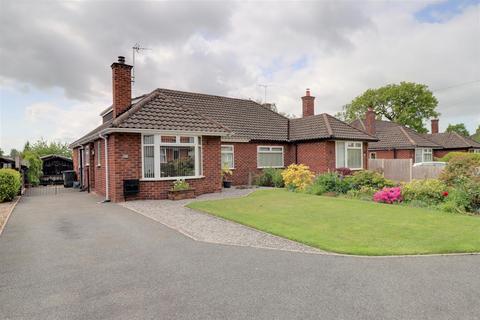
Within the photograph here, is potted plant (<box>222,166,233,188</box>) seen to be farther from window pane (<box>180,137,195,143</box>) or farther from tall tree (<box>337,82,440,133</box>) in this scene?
tall tree (<box>337,82,440,133</box>)

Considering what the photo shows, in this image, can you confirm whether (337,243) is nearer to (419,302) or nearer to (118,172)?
(419,302)

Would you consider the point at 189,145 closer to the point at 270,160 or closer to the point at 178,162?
the point at 178,162

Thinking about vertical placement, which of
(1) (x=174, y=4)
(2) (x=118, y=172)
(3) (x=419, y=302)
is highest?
(1) (x=174, y=4)

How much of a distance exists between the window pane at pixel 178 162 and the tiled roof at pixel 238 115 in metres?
5.99

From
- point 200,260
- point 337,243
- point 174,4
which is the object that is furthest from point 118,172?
point 337,243

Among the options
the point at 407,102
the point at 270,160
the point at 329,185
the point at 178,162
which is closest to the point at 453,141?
the point at 407,102

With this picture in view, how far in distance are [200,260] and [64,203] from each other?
9748 mm

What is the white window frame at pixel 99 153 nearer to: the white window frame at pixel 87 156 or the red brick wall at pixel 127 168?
the red brick wall at pixel 127 168

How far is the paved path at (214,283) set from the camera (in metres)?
3.60

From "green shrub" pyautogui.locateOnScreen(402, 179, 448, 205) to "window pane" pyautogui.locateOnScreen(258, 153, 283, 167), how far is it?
9911 mm

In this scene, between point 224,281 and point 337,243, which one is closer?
point 224,281

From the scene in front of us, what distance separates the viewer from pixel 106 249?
245 inches

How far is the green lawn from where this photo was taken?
20.0 feet

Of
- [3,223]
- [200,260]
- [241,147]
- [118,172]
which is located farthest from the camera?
[241,147]
